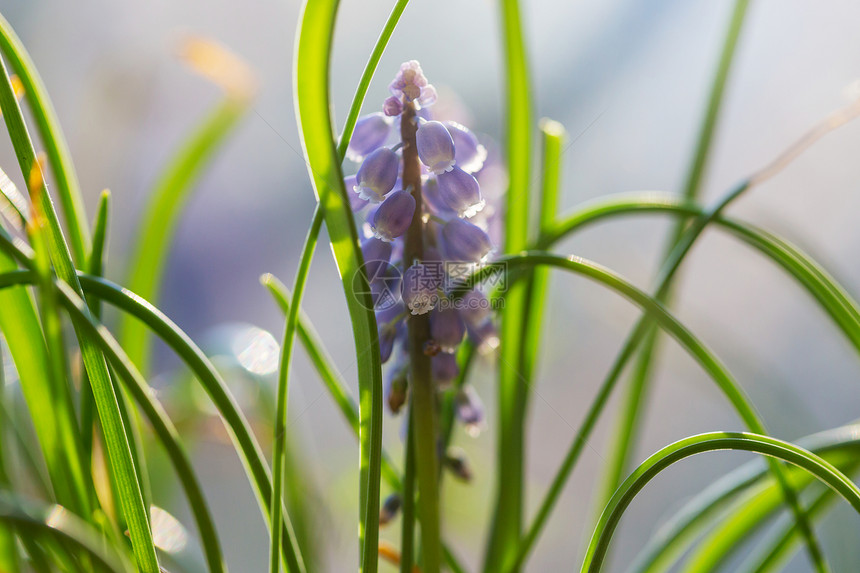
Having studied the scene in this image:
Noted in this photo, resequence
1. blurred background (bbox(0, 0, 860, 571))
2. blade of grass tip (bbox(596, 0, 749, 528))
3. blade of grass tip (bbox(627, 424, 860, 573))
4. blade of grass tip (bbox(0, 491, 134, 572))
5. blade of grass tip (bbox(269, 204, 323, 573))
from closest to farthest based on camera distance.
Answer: blade of grass tip (bbox(0, 491, 134, 572)) → blade of grass tip (bbox(269, 204, 323, 573)) → blade of grass tip (bbox(627, 424, 860, 573)) → blade of grass tip (bbox(596, 0, 749, 528)) → blurred background (bbox(0, 0, 860, 571))

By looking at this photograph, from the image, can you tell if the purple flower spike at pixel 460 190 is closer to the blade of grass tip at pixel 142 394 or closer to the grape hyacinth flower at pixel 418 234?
the grape hyacinth flower at pixel 418 234

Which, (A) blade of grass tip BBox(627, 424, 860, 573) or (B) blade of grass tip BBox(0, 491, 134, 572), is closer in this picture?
(B) blade of grass tip BBox(0, 491, 134, 572)

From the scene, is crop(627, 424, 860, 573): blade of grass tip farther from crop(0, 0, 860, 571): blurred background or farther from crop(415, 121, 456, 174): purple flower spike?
crop(0, 0, 860, 571): blurred background

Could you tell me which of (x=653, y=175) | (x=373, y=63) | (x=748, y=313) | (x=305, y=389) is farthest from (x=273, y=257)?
(x=373, y=63)

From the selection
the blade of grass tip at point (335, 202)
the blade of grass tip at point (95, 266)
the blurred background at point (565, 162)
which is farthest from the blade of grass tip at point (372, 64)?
the blurred background at point (565, 162)

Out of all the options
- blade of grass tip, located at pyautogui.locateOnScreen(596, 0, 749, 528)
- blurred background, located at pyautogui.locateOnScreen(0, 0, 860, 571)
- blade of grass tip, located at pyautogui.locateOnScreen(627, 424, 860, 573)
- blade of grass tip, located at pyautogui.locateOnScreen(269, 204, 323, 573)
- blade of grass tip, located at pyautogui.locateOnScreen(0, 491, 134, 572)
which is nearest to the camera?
blade of grass tip, located at pyautogui.locateOnScreen(0, 491, 134, 572)

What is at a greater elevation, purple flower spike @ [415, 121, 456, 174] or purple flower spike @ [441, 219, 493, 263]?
purple flower spike @ [415, 121, 456, 174]

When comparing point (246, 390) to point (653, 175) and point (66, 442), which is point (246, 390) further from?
point (653, 175)

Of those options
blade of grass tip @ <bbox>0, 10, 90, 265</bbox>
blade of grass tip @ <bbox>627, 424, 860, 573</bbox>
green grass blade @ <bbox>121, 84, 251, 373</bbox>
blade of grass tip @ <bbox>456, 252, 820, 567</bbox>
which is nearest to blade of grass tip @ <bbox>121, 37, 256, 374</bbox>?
green grass blade @ <bbox>121, 84, 251, 373</bbox>
